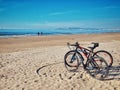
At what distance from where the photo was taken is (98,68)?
670 centimetres

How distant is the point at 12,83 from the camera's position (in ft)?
20.5

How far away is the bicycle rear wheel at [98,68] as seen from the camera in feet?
21.3

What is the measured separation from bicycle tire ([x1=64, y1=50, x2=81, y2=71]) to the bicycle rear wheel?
858 mm

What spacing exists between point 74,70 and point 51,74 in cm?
104

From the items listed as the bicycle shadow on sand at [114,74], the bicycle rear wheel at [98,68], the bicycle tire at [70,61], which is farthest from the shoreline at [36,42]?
the bicycle rear wheel at [98,68]

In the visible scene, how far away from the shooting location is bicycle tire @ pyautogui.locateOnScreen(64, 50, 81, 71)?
303 inches

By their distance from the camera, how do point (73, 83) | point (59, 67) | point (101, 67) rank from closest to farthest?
1. point (73, 83)
2. point (101, 67)
3. point (59, 67)

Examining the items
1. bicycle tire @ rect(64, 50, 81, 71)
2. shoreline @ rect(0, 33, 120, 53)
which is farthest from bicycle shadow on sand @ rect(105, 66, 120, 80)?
shoreline @ rect(0, 33, 120, 53)

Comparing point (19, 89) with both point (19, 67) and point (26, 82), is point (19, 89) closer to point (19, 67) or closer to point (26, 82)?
point (26, 82)

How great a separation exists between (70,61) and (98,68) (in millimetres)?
1541

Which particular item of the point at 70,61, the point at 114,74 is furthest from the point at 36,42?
the point at 114,74

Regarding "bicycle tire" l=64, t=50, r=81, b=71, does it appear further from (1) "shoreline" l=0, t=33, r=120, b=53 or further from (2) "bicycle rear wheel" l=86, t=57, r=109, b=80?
(1) "shoreline" l=0, t=33, r=120, b=53

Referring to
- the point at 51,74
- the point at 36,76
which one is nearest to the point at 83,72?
the point at 51,74

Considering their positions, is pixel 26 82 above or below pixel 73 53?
below
